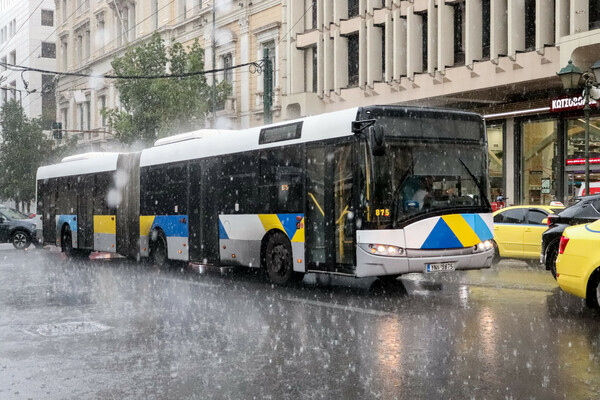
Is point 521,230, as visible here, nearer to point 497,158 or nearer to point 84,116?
point 497,158

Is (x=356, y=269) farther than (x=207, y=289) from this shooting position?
No

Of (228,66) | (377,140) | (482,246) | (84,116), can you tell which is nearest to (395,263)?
(482,246)

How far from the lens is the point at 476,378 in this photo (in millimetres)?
6602

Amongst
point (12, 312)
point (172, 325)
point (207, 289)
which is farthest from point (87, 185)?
point (172, 325)

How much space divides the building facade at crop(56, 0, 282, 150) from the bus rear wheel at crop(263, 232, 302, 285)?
1662 cm

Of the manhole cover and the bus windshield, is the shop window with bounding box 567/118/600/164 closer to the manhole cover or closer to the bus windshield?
the bus windshield

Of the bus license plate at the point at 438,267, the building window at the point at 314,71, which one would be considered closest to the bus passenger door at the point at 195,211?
the bus license plate at the point at 438,267

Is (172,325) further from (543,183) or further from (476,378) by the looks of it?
(543,183)

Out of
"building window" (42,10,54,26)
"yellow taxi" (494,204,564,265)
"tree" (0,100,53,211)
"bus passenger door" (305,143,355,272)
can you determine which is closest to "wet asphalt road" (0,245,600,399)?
"bus passenger door" (305,143,355,272)

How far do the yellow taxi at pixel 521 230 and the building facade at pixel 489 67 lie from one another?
5.05 m

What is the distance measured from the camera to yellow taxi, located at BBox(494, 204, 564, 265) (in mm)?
17344

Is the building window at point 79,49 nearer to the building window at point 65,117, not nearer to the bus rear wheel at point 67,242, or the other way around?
the building window at point 65,117

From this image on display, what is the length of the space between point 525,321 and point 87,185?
15.5m

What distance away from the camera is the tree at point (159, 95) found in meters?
32.1
